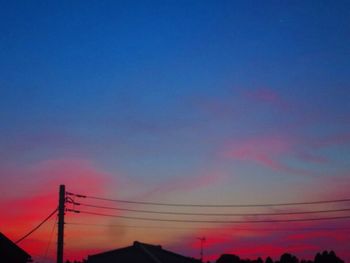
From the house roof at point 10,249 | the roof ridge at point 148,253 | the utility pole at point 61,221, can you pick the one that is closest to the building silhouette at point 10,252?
the house roof at point 10,249

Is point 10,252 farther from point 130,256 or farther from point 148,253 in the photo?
point 148,253

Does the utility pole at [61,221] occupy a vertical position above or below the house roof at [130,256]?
above

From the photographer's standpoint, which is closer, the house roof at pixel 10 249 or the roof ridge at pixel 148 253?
the house roof at pixel 10 249

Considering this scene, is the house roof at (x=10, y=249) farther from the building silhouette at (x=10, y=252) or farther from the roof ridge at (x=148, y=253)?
the roof ridge at (x=148, y=253)

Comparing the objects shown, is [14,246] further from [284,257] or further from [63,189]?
[284,257]

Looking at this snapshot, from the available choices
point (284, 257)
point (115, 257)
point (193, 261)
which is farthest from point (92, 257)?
point (284, 257)

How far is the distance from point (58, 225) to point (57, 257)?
1.93 meters

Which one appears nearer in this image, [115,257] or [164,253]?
[115,257]

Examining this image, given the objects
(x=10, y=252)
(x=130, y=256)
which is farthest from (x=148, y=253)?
(x=10, y=252)

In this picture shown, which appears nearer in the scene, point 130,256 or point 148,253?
point 148,253

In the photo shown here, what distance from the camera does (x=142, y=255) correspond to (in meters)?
52.3

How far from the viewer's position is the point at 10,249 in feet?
120

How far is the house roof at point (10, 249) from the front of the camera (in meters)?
36.3

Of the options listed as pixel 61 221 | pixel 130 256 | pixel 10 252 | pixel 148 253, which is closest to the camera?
pixel 61 221
